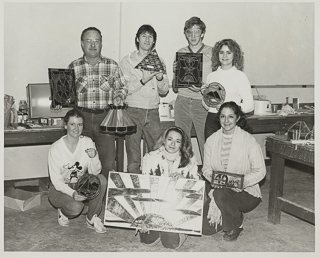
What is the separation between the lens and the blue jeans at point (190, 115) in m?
4.39

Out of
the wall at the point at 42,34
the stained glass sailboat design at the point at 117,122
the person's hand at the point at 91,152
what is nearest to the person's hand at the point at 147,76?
the stained glass sailboat design at the point at 117,122

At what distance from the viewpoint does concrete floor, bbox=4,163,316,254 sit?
3498 mm

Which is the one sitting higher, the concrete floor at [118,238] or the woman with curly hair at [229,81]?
the woman with curly hair at [229,81]

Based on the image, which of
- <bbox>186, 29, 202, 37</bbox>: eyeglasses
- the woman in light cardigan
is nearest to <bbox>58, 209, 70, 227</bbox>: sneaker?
the woman in light cardigan

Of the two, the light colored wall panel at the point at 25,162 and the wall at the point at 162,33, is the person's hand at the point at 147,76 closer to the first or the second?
the wall at the point at 162,33

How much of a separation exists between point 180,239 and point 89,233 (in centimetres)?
82

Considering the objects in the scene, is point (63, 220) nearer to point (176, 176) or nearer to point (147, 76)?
point (176, 176)

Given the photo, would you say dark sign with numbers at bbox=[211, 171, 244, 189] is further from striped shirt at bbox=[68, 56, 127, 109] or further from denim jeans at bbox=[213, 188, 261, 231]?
striped shirt at bbox=[68, 56, 127, 109]

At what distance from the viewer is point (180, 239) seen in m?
3.53

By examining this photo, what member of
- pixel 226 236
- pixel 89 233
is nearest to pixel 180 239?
pixel 226 236

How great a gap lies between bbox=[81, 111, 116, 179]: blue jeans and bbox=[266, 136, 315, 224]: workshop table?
1.53m

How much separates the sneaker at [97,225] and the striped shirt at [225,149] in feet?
3.90

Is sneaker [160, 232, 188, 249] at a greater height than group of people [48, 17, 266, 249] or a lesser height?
lesser

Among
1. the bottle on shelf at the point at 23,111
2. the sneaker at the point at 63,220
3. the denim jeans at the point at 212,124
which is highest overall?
the bottle on shelf at the point at 23,111
